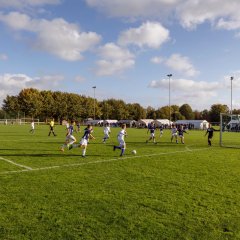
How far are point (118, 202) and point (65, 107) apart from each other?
354 ft

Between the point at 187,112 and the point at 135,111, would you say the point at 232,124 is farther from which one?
the point at 187,112

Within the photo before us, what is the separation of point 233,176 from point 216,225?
5687 millimetres

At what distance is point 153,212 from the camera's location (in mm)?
7547

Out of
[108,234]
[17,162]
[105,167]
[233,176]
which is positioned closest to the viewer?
[108,234]

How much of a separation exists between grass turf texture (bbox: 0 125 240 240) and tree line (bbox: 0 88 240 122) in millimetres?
97144

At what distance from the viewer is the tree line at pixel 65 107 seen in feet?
354

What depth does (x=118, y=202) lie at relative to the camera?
8344 millimetres

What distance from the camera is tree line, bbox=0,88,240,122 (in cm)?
10775

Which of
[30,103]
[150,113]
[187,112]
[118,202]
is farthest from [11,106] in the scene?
[118,202]

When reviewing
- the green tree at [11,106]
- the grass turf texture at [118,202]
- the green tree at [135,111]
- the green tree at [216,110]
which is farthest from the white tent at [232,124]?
the green tree at [216,110]

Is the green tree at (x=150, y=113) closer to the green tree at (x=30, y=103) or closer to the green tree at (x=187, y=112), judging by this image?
the green tree at (x=187, y=112)

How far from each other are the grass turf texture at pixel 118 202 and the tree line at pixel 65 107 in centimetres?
9714

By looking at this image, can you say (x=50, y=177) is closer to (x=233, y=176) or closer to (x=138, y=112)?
(x=233, y=176)

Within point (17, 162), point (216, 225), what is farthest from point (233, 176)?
point (17, 162)
